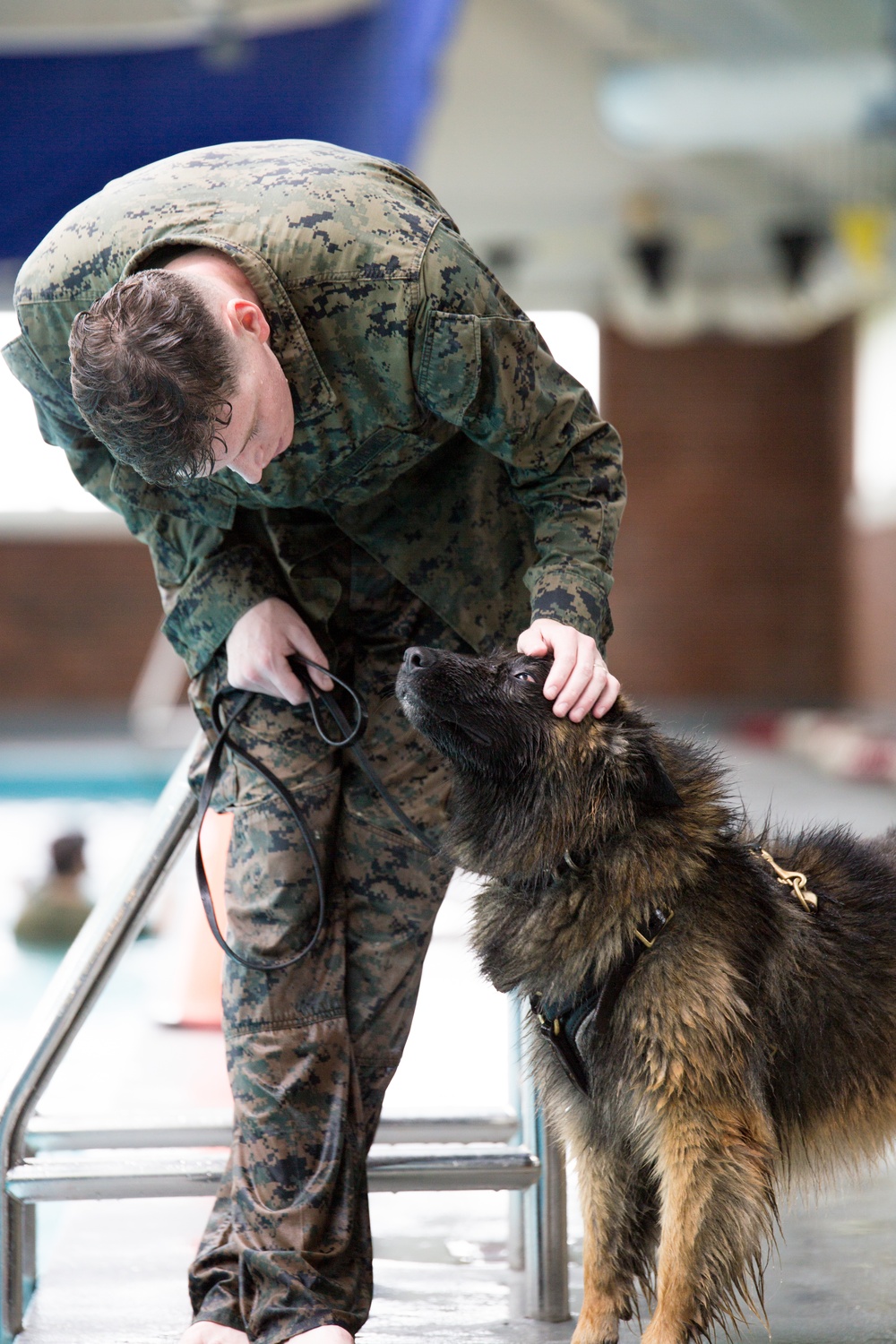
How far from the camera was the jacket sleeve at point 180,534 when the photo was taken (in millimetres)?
1733

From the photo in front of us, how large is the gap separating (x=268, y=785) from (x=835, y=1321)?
1.10 meters

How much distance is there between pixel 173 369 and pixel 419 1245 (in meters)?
1.55

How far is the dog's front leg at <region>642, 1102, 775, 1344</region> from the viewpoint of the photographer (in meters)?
1.55

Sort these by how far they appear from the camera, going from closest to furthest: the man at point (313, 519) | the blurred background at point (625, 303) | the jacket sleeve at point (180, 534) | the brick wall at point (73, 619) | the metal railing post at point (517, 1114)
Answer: the man at point (313, 519), the jacket sleeve at point (180, 534), the metal railing post at point (517, 1114), the blurred background at point (625, 303), the brick wall at point (73, 619)

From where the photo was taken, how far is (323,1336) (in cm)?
158

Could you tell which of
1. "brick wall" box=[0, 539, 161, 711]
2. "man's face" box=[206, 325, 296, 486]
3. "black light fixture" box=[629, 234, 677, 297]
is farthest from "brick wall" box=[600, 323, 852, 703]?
"man's face" box=[206, 325, 296, 486]

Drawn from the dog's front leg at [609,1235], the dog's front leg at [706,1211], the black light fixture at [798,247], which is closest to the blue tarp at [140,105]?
the dog's front leg at [609,1235]

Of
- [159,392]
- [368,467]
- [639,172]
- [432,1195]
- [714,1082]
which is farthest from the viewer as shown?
[639,172]

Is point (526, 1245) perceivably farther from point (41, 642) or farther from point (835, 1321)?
point (41, 642)

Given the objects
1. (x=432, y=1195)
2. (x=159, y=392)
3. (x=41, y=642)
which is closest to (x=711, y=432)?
(x=41, y=642)

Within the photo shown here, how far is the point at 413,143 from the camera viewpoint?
5.77 m

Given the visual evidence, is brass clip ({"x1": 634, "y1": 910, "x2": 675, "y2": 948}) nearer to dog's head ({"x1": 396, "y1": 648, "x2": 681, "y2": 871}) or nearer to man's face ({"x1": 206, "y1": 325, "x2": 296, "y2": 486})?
dog's head ({"x1": 396, "y1": 648, "x2": 681, "y2": 871})

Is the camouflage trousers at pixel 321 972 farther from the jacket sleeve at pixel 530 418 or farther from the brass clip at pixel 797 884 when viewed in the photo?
the brass clip at pixel 797 884

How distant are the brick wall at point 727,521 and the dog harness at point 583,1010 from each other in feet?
41.1
